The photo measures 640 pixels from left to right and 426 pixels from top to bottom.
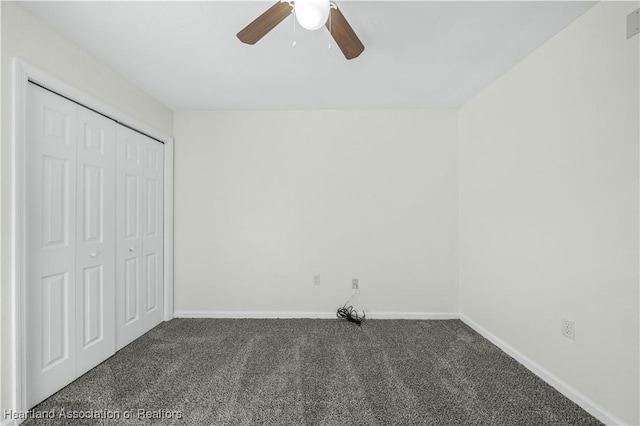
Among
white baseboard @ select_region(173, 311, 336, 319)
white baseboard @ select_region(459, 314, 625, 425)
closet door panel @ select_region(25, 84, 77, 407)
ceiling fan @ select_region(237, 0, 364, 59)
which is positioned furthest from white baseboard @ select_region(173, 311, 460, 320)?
ceiling fan @ select_region(237, 0, 364, 59)

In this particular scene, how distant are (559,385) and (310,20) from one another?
266 centimetres

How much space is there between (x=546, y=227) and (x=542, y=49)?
127cm

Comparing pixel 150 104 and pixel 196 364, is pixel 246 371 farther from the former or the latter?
pixel 150 104

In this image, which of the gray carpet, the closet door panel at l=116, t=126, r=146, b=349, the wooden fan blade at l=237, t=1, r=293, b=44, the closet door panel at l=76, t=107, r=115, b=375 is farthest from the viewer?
A: the closet door panel at l=116, t=126, r=146, b=349

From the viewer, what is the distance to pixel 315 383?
76.2 inches

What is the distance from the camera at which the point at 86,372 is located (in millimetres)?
2064

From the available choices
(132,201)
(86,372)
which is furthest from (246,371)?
(132,201)

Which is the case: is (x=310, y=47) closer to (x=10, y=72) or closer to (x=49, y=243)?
(x=10, y=72)

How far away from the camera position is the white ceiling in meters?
1.65

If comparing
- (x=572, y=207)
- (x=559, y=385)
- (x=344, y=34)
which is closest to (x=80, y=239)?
(x=344, y=34)

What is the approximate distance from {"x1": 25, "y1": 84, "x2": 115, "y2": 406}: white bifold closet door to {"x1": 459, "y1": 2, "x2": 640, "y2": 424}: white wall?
10.9 feet

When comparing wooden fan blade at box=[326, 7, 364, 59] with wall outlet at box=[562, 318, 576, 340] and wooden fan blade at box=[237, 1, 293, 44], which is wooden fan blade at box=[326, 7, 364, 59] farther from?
wall outlet at box=[562, 318, 576, 340]

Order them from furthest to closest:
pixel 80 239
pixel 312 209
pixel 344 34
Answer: pixel 312 209 < pixel 80 239 < pixel 344 34

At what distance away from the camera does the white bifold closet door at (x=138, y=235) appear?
8.02 ft
